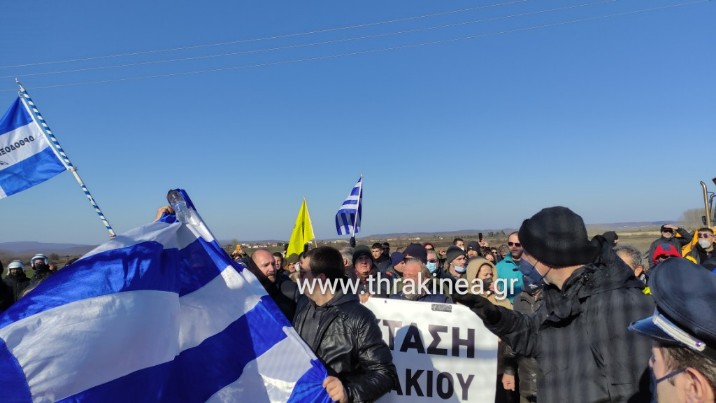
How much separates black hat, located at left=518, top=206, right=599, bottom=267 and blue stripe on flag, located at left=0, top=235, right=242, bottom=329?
1.76 m

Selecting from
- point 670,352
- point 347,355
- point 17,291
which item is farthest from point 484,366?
point 17,291

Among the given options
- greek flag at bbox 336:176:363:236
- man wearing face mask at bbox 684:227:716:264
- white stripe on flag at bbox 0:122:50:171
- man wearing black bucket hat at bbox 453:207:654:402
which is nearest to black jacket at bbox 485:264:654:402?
man wearing black bucket hat at bbox 453:207:654:402

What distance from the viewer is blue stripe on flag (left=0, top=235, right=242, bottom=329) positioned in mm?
2055

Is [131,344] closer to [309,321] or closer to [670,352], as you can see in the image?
[309,321]

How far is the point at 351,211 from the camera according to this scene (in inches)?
536

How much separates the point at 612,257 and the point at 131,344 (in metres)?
2.28

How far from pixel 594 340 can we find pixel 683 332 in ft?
3.41

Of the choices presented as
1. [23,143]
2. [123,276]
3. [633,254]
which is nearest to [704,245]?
[633,254]

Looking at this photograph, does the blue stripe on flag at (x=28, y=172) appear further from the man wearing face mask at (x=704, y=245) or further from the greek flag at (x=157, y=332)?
the man wearing face mask at (x=704, y=245)

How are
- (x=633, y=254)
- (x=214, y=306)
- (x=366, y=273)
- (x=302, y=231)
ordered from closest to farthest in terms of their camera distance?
(x=214, y=306), (x=633, y=254), (x=366, y=273), (x=302, y=231)

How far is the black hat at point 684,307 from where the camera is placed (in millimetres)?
A: 1235

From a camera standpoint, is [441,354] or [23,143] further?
[23,143]

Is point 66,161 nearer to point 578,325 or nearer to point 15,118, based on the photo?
point 15,118

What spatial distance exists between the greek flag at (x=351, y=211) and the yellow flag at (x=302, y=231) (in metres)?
1.76
